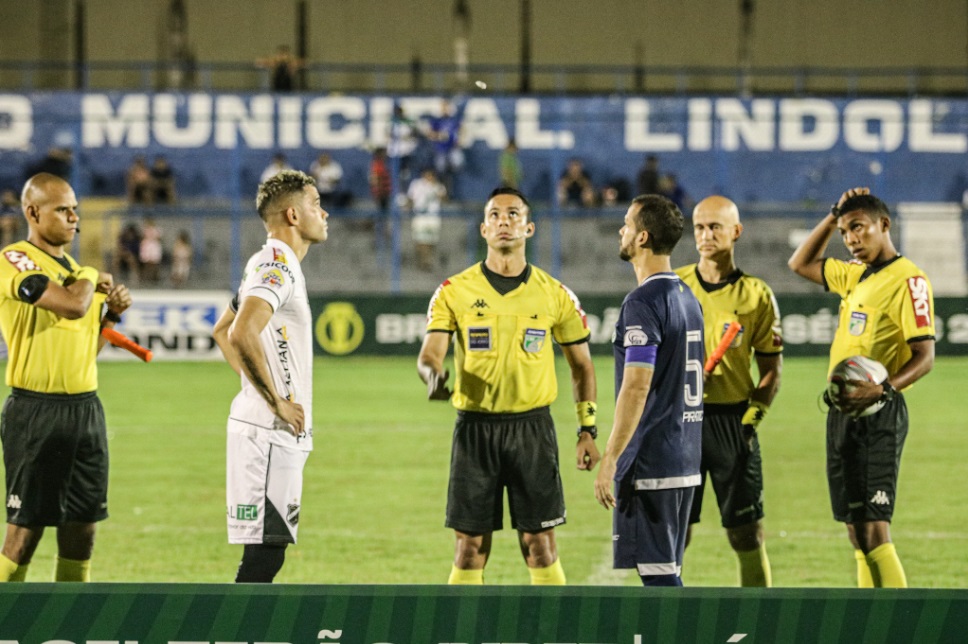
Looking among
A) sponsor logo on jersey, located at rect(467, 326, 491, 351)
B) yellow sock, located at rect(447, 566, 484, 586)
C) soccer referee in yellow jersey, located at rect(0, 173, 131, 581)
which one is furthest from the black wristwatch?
soccer referee in yellow jersey, located at rect(0, 173, 131, 581)

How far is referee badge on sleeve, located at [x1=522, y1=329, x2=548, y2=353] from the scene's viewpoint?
636 cm

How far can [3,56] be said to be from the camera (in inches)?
1319

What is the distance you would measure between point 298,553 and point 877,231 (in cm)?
433

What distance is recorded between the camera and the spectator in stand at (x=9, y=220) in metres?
24.2

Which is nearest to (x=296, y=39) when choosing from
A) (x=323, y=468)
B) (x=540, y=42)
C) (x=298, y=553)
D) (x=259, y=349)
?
(x=540, y=42)

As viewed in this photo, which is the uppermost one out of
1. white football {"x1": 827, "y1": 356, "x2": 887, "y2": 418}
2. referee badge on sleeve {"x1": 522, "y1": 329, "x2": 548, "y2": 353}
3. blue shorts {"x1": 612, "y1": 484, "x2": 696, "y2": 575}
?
referee badge on sleeve {"x1": 522, "y1": 329, "x2": 548, "y2": 353}

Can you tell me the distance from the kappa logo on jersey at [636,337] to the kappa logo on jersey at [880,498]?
5.86ft

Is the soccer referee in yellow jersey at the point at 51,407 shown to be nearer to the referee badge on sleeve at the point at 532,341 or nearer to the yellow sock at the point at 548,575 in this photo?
the referee badge on sleeve at the point at 532,341

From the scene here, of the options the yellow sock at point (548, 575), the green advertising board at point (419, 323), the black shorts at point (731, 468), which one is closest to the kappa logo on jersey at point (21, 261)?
the yellow sock at point (548, 575)

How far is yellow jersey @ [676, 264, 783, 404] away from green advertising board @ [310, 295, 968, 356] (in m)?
14.9

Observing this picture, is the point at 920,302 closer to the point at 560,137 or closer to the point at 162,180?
the point at 162,180

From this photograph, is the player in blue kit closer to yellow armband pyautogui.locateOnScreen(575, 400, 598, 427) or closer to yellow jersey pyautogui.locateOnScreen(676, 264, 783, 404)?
yellow armband pyautogui.locateOnScreen(575, 400, 598, 427)

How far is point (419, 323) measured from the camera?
2214 cm

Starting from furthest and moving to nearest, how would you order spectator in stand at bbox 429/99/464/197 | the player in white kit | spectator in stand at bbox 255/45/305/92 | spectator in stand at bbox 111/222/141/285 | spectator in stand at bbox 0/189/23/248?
spectator in stand at bbox 255/45/305/92
spectator in stand at bbox 429/99/464/197
spectator in stand at bbox 0/189/23/248
spectator in stand at bbox 111/222/141/285
the player in white kit
